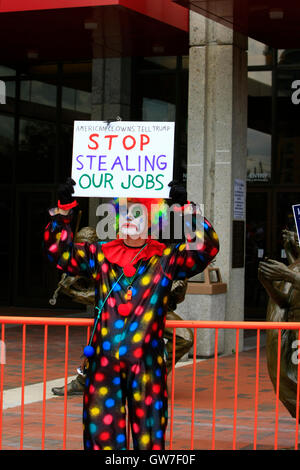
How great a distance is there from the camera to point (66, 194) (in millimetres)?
4859

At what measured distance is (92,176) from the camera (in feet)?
21.7

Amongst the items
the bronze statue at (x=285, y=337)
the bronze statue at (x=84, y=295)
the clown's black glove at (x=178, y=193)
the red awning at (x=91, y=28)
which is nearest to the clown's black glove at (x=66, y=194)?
the clown's black glove at (x=178, y=193)

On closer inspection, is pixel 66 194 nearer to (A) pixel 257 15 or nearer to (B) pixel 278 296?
(B) pixel 278 296

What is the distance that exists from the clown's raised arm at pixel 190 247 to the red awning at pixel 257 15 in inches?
277

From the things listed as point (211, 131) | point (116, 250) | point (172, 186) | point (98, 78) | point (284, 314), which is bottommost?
point (284, 314)

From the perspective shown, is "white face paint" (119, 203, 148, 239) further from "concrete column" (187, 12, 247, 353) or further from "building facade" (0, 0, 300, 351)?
"concrete column" (187, 12, 247, 353)

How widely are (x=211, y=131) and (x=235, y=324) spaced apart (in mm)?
7686

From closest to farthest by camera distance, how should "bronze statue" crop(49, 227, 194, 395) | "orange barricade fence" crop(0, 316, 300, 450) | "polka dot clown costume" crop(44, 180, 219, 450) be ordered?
"polka dot clown costume" crop(44, 180, 219, 450) → "orange barricade fence" crop(0, 316, 300, 450) → "bronze statue" crop(49, 227, 194, 395)

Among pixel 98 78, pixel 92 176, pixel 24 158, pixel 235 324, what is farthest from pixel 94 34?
pixel 235 324

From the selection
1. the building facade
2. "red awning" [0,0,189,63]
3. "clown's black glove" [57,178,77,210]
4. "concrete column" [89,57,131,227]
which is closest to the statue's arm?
"clown's black glove" [57,178,77,210]

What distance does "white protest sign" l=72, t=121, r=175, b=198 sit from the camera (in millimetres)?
6355

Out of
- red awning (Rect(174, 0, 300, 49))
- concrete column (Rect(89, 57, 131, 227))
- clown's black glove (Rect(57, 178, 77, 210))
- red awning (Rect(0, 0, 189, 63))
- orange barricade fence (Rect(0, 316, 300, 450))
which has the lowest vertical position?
orange barricade fence (Rect(0, 316, 300, 450))

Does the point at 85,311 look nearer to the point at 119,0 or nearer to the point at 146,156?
the point at 119,0

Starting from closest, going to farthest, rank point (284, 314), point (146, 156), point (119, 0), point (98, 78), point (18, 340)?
point (146, 156), point (284, 314), point (119, 0), point (18, 340), point (98, 78)
